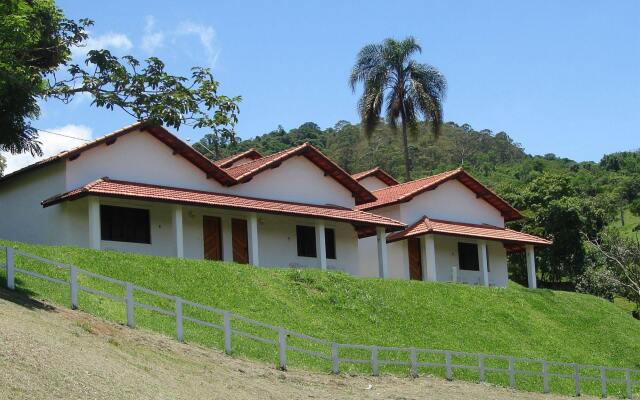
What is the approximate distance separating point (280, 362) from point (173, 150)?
14466 millimetres

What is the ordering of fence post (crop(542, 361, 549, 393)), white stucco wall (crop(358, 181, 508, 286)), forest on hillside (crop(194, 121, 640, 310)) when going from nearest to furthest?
fence post (crop(542, 361, 549, 393)) < white stucco wall (crop(358, 181, 508, 286)) < forest on hillside (crop(194, 121, 640, 310))

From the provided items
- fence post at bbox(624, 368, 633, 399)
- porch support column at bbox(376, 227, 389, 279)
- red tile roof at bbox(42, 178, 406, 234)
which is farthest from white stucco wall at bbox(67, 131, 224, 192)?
fence post at bbox(624, 368, 633, 399)

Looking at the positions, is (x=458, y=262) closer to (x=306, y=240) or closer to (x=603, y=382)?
(x=306, y=240)

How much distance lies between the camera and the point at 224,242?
117 feet

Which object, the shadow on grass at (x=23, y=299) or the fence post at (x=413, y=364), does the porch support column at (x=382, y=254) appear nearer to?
the fence post at (x=413, y=364)

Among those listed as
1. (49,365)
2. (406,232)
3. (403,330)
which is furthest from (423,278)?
(49,365)

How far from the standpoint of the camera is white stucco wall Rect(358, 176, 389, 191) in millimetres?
48294

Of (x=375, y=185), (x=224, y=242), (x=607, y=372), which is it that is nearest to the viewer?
(x=607, y=372)

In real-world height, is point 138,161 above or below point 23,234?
above

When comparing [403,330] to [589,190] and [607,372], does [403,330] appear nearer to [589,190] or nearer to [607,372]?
[607,372]

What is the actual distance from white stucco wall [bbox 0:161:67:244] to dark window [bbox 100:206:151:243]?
1.39 metres

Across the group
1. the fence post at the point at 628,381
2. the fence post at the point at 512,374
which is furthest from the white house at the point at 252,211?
the fence post at the point at 512,374

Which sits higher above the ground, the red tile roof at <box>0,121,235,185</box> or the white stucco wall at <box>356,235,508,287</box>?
A: the red tile roof at <box>0,121,235,185</box>

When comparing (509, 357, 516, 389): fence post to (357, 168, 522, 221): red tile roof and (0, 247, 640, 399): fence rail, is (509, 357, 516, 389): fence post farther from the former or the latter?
(357, 168, 522, 221): red tile roof
